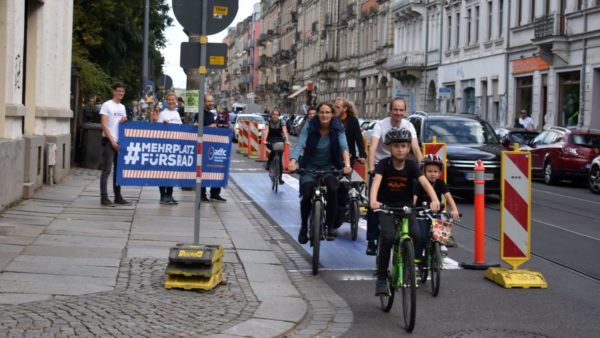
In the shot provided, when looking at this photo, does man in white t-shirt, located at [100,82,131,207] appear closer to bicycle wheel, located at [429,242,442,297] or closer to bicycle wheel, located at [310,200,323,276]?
bicycle wheel, located at [310,200,323,276]

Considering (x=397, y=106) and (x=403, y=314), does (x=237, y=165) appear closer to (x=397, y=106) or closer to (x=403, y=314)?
(x=397, y=106)

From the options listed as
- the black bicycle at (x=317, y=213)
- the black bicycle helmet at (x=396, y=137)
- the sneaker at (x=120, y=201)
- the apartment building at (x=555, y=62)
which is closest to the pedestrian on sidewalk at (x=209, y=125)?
the sneaker at (x=120, y=201)

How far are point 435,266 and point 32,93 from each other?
1089cm

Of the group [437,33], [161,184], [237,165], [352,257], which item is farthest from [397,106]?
[437,33]

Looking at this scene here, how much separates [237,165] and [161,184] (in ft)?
59.4

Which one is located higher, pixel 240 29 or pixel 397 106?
pixel 240 29

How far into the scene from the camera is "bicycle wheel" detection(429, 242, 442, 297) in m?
9.43

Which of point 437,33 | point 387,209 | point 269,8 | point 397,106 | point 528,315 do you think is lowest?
point 528,315

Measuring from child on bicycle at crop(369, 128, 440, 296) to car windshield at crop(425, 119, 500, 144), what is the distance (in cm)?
1261

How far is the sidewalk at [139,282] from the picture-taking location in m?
7.55

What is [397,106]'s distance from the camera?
11.5 metres

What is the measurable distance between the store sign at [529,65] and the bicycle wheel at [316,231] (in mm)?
33814

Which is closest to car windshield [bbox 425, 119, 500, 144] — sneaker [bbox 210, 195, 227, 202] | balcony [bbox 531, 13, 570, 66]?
sneaker [bbox 210, 195, 227, 202]

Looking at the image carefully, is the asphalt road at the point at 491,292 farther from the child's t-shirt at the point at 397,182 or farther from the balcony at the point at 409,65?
the balcony at the point at 409,65
